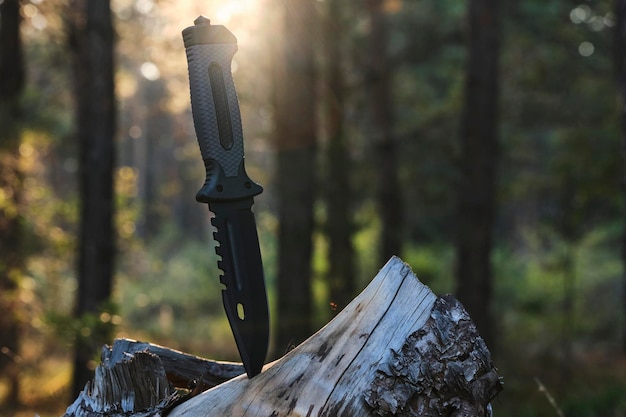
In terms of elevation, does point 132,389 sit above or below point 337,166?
below

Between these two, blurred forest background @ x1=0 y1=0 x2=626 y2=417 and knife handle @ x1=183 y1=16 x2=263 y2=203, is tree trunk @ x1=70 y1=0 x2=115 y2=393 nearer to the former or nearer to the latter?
blurred forest background @ x1=0 y1=0 x2=626 y2=417

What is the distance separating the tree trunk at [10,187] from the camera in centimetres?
992

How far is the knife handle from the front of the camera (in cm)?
270

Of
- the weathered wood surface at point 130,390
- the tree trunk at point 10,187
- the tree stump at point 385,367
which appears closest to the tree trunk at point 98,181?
the tree trunk at point 10,187

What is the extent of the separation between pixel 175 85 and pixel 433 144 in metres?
8.90

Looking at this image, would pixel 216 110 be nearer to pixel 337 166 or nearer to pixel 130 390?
pixel 130 390

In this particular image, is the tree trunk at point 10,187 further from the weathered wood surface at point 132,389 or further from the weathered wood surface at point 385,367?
the weathered wood surface at point 385,367

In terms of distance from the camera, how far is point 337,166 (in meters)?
15.0

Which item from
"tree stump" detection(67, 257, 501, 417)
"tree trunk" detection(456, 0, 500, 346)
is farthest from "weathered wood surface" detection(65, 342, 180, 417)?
→ "tree trunk" detection(456, 0, 500, 346)

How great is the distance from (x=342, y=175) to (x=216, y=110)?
1248cm

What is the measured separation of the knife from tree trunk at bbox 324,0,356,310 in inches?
462

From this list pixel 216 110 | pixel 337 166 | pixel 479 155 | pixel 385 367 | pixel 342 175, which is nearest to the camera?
pixel 385 367

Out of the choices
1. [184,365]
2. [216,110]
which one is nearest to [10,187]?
[184,365]

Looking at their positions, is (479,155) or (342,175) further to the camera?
(342,175)
